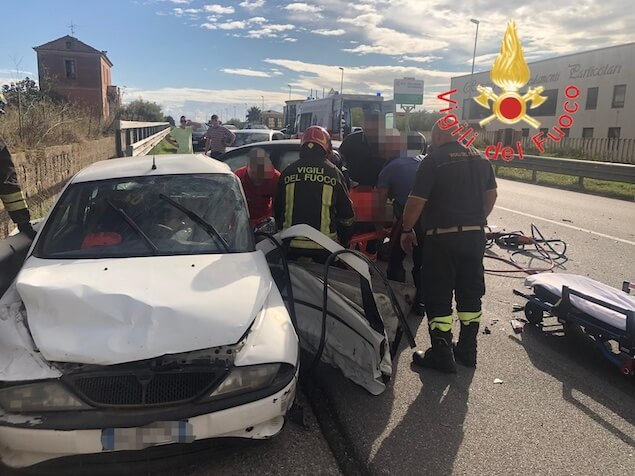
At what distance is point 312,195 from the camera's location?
167 inches

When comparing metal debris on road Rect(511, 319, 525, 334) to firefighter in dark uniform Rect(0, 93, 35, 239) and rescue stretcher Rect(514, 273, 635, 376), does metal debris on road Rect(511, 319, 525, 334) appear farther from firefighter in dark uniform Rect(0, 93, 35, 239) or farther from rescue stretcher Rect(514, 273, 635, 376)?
firefighter in dark uniform Rect(0, 93, 35, 239)

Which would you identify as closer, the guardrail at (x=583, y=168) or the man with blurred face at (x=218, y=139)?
the man with blurred face at (x=218, y=139)

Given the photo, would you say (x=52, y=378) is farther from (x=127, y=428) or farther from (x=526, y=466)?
(x=526, y=466)

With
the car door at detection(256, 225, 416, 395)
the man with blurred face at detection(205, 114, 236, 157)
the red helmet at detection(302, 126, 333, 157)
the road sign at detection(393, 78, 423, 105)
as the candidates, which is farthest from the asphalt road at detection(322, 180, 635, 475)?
the road sign at detection(393, 78, 423, 105)

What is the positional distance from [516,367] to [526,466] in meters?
1.32

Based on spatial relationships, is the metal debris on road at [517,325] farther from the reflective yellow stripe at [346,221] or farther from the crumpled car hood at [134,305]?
the crumpled car hood at [134,305]

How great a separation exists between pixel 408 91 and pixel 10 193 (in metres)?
14.0

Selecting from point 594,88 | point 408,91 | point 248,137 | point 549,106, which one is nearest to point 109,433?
point 248,137

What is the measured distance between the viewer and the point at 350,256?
3660 millimetres

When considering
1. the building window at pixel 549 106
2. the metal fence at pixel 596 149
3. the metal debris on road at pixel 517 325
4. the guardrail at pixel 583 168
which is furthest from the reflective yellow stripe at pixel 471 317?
the building window at pixel 549 106

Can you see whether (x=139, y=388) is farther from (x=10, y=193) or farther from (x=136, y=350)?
(x=10, y=193)

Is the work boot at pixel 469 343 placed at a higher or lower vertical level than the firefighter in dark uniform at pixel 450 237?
lower

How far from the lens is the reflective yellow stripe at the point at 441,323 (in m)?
4.06

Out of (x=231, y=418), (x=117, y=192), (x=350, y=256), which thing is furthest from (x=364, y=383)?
(x=117, y=192)
